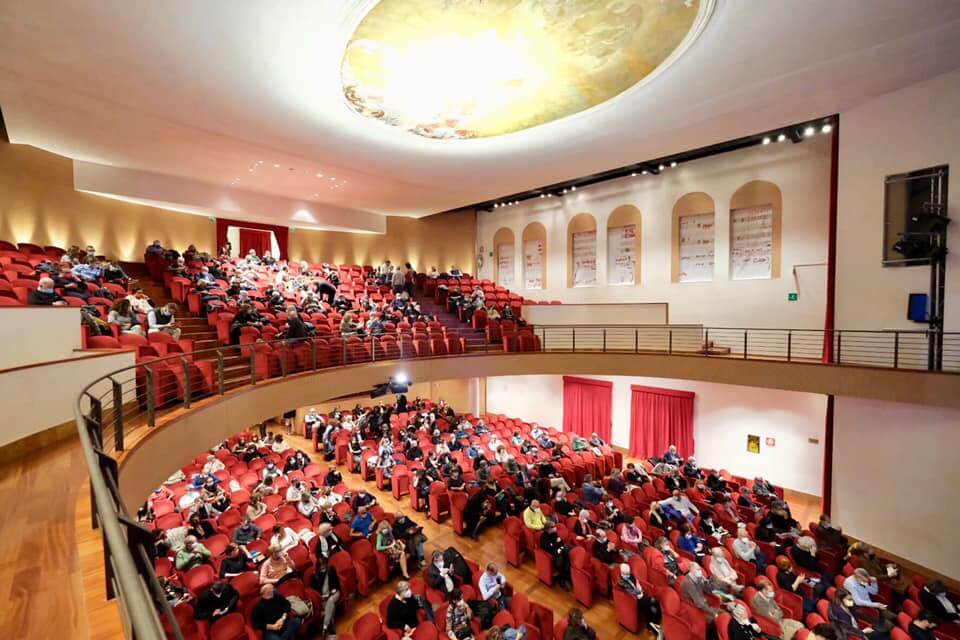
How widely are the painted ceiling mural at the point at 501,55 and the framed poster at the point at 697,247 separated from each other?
6227 mm

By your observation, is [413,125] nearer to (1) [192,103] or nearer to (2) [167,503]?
(1) [192,103]

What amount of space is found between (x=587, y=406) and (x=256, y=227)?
12.9 metres

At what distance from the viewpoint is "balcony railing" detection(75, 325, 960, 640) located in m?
1.03

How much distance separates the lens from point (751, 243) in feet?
35.3

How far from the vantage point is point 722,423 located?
11.2 metres

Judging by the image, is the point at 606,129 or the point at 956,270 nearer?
the point at 956,270

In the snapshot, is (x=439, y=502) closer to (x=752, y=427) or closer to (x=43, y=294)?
(x=43, y=294)

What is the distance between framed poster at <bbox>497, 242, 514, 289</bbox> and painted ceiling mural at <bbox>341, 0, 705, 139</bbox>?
29.7 ft

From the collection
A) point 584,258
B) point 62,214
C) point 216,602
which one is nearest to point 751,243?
point 584,258

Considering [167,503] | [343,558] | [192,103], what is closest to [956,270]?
[343,558]

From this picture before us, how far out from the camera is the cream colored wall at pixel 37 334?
447cm

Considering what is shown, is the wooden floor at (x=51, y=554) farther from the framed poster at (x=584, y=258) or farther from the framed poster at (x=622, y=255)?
the framed poster at (x=584, y=258)

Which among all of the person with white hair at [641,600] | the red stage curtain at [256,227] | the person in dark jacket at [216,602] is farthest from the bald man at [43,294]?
the red stage curtain at [256,227]

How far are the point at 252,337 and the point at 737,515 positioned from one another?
31.4 ft
